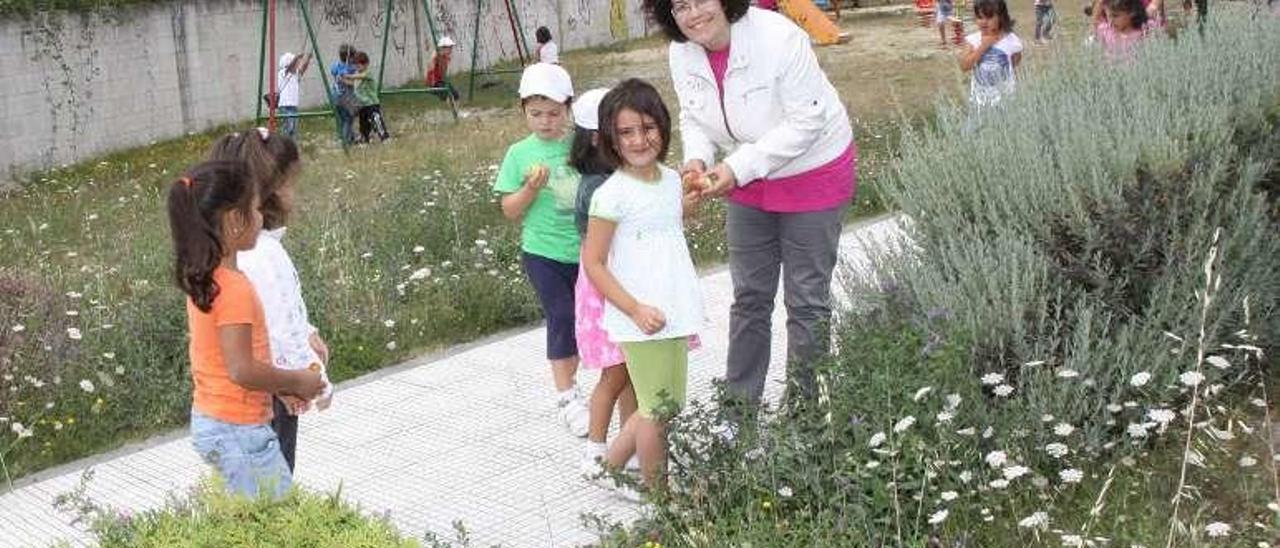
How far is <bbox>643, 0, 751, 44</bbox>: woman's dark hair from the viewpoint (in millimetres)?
5004

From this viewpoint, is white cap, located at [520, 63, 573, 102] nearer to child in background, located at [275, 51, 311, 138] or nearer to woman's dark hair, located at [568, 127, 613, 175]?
woman's dark hair, located at [568, 127, 613, 175]

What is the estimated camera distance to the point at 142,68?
20.6 metres

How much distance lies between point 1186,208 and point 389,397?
3245 millimetres

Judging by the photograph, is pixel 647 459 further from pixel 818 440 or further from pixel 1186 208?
pixel 1186 208

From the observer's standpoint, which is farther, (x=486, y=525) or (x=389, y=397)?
(x=389, y=397)

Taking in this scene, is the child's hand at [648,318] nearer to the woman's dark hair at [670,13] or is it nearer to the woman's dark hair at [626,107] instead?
the woman's dark hair at [626,107]

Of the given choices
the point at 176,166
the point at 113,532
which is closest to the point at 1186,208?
the point at 113,532

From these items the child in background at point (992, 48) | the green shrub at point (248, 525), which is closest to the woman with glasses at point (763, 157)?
the green shrub at point (248, 525)

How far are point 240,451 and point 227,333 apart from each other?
14.5 inches

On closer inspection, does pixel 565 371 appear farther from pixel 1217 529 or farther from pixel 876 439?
pixel 1217 529

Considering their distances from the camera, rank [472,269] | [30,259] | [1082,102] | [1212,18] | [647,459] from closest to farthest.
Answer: [647,459]
[1082,102]
[1212,18]
[472,269]
[30,259]

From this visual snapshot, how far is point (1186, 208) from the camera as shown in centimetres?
531

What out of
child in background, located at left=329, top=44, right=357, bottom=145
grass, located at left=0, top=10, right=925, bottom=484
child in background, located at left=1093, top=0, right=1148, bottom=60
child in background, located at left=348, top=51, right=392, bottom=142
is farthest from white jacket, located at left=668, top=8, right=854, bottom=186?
child in background, located at left=348, top=51, right=392, bottom=142

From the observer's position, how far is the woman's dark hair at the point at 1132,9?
344 inches
